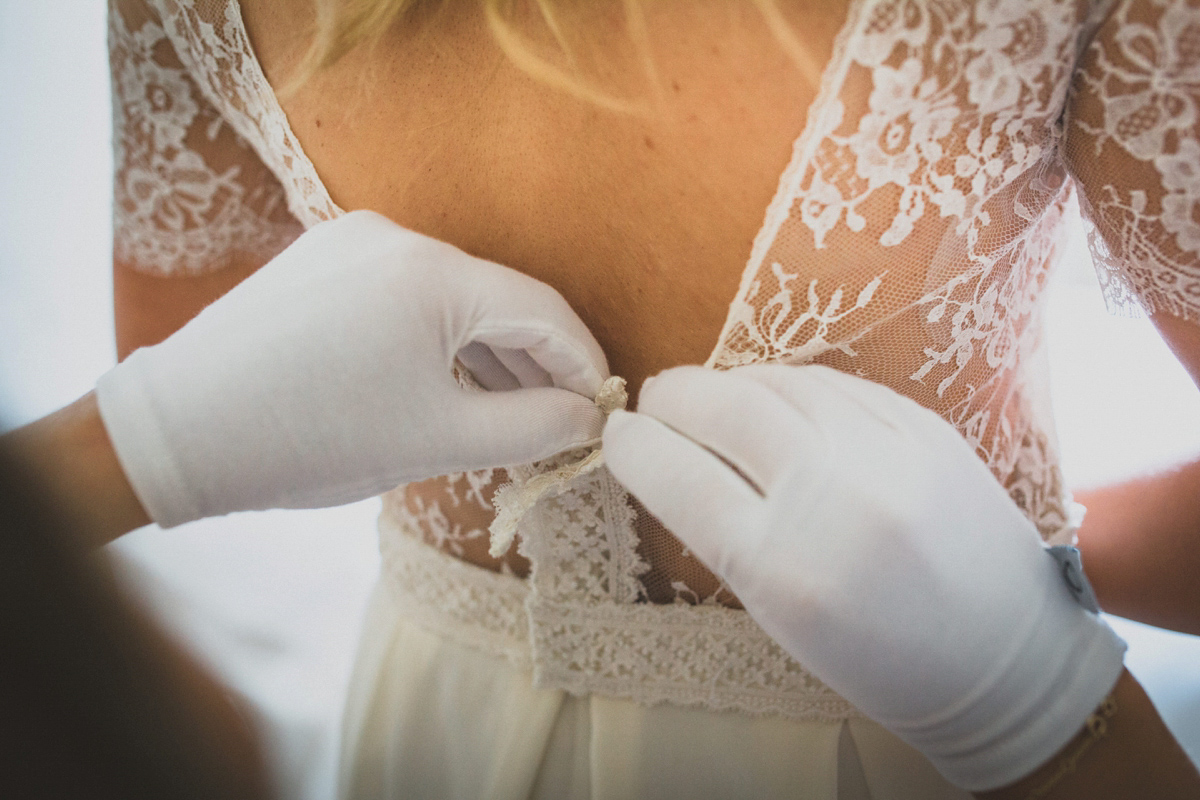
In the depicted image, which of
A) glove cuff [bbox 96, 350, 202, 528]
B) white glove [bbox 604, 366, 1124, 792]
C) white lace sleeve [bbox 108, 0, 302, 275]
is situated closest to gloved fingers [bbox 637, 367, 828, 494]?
white glove [bbox 604, 366, 1124, 792]

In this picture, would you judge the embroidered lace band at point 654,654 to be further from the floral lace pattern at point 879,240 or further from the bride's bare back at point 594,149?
the bride's bare back at point 594,149

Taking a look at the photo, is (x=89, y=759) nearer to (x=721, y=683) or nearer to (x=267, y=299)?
(x=267, y=299)

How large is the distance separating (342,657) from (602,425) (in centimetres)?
79

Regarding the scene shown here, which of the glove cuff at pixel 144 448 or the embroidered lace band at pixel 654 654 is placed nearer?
the glove cuff at pixel 144 448

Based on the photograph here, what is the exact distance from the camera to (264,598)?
3.79ft

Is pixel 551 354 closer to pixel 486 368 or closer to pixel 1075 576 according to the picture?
pixel 486 368

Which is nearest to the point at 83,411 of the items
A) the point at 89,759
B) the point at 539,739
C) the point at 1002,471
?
the point at 89,759

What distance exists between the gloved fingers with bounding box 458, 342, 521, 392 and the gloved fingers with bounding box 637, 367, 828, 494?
0.59 ft

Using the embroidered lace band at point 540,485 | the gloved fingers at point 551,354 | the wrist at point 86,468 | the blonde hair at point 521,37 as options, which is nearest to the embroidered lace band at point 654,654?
the embroidered lace band at point 540,485

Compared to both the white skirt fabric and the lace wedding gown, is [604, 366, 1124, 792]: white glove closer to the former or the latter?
the lace wedding gown

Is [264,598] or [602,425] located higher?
[602,425]

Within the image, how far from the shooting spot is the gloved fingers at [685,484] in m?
0.47

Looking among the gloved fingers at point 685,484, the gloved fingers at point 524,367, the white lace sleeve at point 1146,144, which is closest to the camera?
the white lace sleeve at point 1146,144

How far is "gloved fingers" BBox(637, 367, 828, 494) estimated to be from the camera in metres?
0.47
